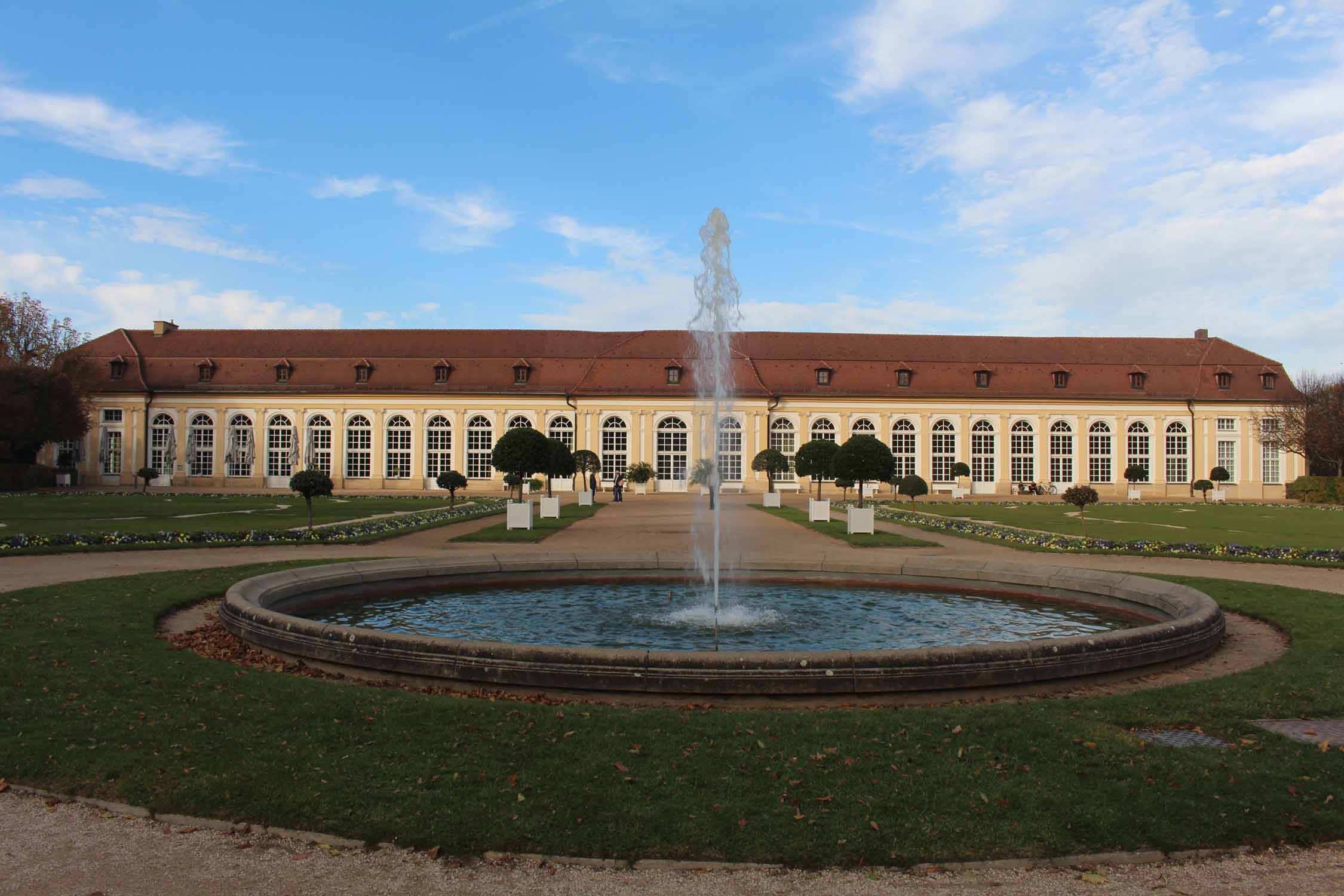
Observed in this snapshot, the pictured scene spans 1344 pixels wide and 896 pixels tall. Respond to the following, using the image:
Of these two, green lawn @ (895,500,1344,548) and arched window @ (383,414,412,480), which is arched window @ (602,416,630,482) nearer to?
arched window @ (383,414,412,480)

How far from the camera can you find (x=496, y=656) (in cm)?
676

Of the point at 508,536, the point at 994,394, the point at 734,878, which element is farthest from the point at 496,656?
the point at 994,394

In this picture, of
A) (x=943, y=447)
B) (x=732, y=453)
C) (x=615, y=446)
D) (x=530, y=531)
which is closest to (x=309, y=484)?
(x=530, y=531)

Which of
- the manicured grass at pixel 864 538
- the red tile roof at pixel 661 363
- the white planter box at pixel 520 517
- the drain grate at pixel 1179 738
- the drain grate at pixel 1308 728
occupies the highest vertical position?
the red tile roof at pixel 661 363

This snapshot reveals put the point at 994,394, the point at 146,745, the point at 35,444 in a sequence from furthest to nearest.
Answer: the point at 994,394 → the point at 35,444 → the point at 146,745

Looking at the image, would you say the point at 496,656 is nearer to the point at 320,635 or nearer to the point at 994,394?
the point at 320,635

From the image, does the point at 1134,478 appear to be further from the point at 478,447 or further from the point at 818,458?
the point at 478,447

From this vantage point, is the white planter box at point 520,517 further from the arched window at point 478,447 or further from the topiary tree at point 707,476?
the arched window at point 478,447

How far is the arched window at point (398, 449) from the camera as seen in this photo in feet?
171

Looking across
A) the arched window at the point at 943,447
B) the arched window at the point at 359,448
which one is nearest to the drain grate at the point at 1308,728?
the arched window at the point at 943,447

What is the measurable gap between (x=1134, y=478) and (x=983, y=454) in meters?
7.97

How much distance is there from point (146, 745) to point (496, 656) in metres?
2.31

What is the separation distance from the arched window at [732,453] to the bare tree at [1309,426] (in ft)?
99.2

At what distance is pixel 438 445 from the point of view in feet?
171
